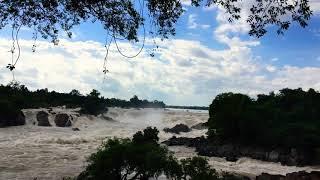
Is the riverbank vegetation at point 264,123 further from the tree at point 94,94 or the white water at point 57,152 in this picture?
the tree at point 94,94

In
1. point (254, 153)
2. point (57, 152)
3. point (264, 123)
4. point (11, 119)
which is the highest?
point (264, 123)

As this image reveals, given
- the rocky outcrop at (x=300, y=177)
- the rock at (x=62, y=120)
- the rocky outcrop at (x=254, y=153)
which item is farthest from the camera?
the rock at (x=62, y=120)

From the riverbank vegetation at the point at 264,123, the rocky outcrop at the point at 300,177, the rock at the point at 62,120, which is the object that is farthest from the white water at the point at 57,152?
the rocky outcrop at the point at 300,177

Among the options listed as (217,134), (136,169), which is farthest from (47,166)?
(217,134)

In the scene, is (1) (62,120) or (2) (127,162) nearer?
(2) (127,162)

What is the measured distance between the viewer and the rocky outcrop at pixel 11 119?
75012mm

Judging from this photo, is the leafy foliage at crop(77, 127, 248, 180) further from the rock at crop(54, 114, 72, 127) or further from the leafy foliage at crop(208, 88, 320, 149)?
the rock at crop(54, 114, 72, 127)

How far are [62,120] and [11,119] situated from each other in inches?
320

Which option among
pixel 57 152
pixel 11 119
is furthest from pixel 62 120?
pixel 57 152

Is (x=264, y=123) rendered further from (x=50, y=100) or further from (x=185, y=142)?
(x=50, y=100)

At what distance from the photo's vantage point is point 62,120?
81000 millimetres

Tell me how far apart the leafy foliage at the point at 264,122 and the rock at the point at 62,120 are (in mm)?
27143

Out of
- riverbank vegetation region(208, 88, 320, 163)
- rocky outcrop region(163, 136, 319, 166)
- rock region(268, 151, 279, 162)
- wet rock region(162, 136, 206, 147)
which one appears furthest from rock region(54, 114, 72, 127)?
rock region(268, 151, 279, 162)

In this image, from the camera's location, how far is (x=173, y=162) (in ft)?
86.6
